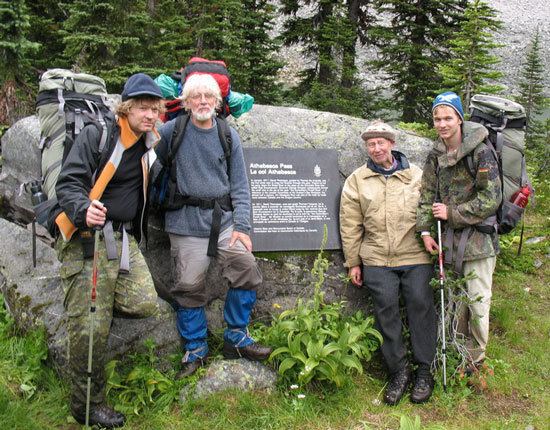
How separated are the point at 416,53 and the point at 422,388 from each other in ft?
36.0

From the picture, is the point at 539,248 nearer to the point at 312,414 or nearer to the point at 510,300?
the point at 510,300

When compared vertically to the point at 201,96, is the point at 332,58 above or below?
above

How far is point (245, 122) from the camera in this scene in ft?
20.7

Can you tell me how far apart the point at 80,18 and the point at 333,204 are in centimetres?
627

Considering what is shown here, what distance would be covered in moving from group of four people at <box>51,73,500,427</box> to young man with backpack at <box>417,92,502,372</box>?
14 mm

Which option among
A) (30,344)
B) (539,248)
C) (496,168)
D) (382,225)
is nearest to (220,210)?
(382,225)

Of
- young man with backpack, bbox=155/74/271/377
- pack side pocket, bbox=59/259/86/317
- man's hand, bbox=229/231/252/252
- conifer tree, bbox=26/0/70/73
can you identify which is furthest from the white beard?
conifer tree, bbox=26/0/70/73

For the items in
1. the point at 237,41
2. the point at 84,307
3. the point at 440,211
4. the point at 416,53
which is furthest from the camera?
the point at 416,53

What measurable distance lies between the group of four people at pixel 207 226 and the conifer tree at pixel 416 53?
353 inches

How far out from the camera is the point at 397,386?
499cm

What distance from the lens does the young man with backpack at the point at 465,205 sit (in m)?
4.87

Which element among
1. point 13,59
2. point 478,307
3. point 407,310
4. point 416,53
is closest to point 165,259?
point 407,310

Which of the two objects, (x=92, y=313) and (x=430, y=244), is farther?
(x=430, y=244)

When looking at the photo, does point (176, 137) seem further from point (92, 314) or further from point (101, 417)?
point (101, 417)
